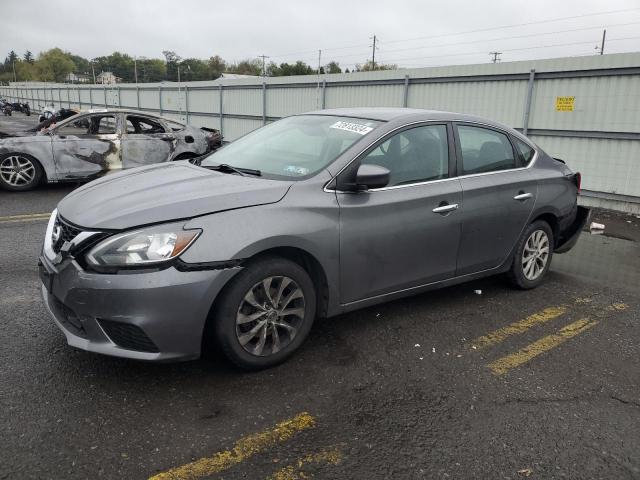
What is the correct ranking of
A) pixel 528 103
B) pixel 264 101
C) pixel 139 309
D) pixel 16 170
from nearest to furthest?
pixel 139 309, pixel 16 170, pixel 528 103, pixel 264 101

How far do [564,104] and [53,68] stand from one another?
15582 centimetres

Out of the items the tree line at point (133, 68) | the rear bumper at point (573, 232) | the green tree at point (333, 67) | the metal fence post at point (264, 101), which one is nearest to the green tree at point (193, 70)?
the tree line at point (133, 68)

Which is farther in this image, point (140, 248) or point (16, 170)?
point (16, 170)

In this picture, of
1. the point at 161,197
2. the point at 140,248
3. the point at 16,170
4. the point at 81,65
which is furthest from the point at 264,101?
the point at 81,65

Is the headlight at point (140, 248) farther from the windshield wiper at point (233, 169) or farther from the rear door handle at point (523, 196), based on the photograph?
the rear door handle at point (523, 196)

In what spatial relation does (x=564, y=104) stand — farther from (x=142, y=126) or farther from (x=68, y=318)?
(x=68, y=318)

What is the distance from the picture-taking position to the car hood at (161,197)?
2926 millimetres

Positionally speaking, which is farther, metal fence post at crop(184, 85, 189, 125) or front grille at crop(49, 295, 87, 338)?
metal fence post at crop(184, 85, 189, 125)

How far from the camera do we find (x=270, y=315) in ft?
10.4

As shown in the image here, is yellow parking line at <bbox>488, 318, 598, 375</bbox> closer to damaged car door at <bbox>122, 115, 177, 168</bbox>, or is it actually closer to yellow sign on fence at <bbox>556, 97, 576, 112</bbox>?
yellow sign on fence at <bbox>556, 97, 576, 112</bbox>

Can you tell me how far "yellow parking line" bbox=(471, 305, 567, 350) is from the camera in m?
3.84

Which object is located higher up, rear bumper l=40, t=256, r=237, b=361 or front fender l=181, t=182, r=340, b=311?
front fender l=181, t=182, r=340, b=311

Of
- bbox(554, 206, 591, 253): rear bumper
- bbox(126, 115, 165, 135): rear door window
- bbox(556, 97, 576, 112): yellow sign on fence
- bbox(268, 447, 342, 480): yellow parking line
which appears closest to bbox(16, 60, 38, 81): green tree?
bbox(126, 115, 165, 135): rear door window

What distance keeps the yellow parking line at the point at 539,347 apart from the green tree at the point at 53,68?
151m
